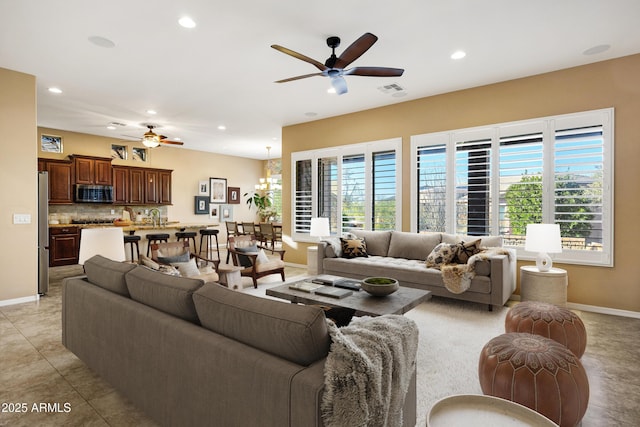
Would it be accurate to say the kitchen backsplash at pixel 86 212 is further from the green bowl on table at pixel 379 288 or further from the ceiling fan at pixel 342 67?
the green bowl on table at pixel 379 288

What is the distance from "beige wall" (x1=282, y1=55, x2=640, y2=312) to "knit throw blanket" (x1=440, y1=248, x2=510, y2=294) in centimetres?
131

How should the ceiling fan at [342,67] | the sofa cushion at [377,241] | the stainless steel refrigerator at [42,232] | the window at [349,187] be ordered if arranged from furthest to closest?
the window at [349,187] < the sofa cushion at [377,241] < the stainless steel refrigerator at [42,232] < the ceiling fan at [342,67]

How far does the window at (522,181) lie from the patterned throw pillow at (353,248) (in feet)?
3.17

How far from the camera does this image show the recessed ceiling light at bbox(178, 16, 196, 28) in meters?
3.25

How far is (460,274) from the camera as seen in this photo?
3.94m

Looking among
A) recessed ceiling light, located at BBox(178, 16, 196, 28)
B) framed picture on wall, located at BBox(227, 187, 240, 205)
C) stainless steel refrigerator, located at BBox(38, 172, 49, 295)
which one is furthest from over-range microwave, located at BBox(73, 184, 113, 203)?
recessed ceiling light, located at BBox(178, 16, 196, 28)

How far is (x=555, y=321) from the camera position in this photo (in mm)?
2562

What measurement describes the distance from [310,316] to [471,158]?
4631 mm

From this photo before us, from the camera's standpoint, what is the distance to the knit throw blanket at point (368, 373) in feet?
3.62

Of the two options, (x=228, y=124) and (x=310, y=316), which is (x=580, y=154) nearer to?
(x=310, y=316)

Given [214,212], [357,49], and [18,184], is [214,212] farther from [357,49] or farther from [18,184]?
[357,49]

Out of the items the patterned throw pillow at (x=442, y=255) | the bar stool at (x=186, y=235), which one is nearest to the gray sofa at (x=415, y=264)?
the patterned throw pillow at (x=442, y=255)

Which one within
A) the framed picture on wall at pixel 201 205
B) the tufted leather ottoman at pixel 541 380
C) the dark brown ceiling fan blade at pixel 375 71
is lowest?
the tufted leather ottoman at pixel 541 380

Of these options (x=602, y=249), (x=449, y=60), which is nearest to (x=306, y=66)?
(x=449, y=60)
